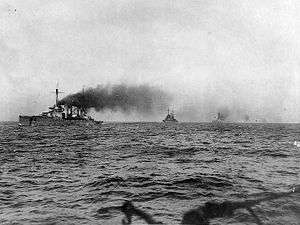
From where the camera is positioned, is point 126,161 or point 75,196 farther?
point 126,161

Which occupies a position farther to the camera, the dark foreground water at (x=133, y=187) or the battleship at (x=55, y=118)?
the battleship at (x=55, y=118)

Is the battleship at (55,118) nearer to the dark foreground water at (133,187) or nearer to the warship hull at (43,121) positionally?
the warship hull at (43,121)

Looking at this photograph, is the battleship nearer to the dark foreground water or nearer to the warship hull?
the warship hull

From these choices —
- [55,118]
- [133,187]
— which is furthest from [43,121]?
[133,187]

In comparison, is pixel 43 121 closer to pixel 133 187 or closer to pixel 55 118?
pixel 55 118

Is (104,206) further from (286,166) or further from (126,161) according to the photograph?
(286,166)

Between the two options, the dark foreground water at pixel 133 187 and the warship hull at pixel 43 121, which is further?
the warship hull at pixel 43 121

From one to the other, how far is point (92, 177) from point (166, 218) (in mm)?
6403

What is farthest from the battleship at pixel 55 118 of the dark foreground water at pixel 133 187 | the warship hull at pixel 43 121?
the dark foreground water at pixel 133 187

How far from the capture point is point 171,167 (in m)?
17.4

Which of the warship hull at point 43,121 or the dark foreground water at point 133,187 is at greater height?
the warship hull at point 43,121

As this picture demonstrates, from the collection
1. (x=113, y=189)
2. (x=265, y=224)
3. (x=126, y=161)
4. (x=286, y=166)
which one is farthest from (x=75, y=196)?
(x=286, y=166)

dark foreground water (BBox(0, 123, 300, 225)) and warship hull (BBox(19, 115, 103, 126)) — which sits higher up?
warship hull (BBox(19, 115, 103, 126))

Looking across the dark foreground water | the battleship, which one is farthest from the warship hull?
the dark foreground water
